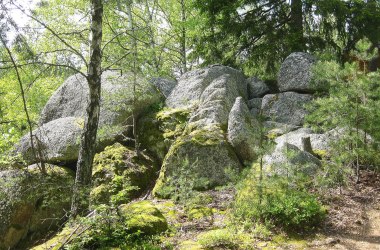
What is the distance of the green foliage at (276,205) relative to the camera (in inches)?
236

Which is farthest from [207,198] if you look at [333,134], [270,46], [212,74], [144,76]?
[270,46]

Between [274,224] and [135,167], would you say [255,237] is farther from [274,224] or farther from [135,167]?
[135,167]

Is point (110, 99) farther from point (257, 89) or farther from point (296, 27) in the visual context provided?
point (296, 27)

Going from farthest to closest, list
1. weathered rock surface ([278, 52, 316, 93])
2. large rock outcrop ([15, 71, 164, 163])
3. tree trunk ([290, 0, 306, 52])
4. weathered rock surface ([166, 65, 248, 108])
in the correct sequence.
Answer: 1. tree trunk ([290, 0, 306, 52])
2. weathered rock surface ([166, 65, 248, 108])
3. weathered rock surface ([278, 52, 316, 93])
4. large rock outcrop ([15, 71, 164, 163])

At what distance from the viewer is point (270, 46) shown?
12.1 m

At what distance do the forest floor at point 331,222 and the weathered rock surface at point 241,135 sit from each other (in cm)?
120

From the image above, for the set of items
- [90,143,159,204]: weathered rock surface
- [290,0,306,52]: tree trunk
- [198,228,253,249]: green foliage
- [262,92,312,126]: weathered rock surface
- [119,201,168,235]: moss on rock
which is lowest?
[198,228,253,249]: green foliage

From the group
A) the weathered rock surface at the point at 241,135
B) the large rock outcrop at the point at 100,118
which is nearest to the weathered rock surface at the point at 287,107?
the weathered rock surface at the point at 241,135

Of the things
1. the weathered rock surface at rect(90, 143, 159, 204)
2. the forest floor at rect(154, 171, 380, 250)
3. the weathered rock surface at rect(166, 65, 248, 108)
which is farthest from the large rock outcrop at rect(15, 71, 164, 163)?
the forest floor at rect(154, 171, 380, 250)

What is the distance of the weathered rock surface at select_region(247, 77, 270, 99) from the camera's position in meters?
12.1

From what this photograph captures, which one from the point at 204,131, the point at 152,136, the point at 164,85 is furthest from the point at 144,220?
the point at 164,85

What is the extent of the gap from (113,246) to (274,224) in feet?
8.98

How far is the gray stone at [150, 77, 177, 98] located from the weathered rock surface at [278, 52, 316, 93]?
153 inches

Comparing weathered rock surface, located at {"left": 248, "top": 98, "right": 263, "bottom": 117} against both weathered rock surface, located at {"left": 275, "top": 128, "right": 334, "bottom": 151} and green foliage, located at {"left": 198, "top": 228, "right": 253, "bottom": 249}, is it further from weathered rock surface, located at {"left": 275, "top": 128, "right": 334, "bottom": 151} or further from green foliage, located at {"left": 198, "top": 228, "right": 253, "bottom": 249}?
green foliage, located at {"left": 198, "top": 228, "right": 253, "bottom": 249}
